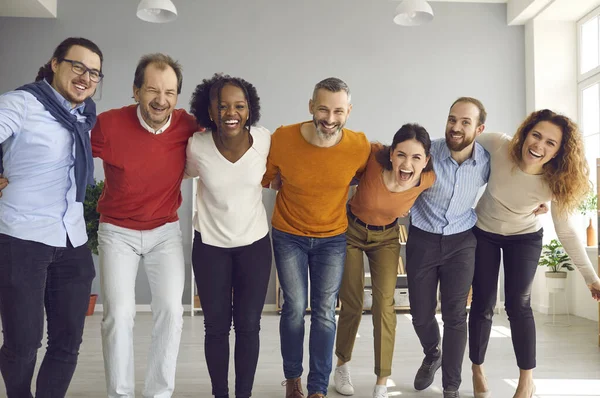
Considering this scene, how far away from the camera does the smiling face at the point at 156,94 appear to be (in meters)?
2.36

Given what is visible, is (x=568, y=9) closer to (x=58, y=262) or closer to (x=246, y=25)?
(x=246, y=25)

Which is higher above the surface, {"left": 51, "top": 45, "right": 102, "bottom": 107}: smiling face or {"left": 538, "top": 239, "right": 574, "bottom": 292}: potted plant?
{"left": 51, "top": 45, "right": 102, "bottom": 107}: smiling face

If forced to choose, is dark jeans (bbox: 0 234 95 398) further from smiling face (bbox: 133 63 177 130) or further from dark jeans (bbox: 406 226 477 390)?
dark jeans (bbox: 406 226 477 390)

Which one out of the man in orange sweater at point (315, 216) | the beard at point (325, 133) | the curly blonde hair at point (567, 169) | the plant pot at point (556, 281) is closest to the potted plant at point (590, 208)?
the plant pot at point (556, 281)

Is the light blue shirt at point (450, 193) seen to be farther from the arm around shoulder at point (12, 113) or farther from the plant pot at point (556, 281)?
the plant pot at point (556, 281)

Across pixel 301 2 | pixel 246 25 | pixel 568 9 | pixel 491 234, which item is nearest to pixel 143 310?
pixel 246 25

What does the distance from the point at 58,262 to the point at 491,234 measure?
2.03 meters

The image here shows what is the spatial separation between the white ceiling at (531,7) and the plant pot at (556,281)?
9.18ft

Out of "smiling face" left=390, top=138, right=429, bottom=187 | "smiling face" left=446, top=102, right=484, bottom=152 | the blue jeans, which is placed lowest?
the blue jeans

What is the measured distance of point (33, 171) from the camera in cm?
202

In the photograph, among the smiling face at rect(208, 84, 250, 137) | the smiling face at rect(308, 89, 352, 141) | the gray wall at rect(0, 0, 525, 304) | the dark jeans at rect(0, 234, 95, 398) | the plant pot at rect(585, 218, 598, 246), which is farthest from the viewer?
the gray wall at rect(0, 0, 525, 304)

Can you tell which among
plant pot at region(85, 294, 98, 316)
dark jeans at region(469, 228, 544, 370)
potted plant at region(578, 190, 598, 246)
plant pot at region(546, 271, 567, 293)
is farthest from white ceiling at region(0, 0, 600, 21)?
dark jeans at region(469, 228, 544, 370)

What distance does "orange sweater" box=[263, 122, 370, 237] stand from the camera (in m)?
2.60

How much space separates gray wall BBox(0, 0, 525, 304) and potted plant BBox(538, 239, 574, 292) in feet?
5.22
